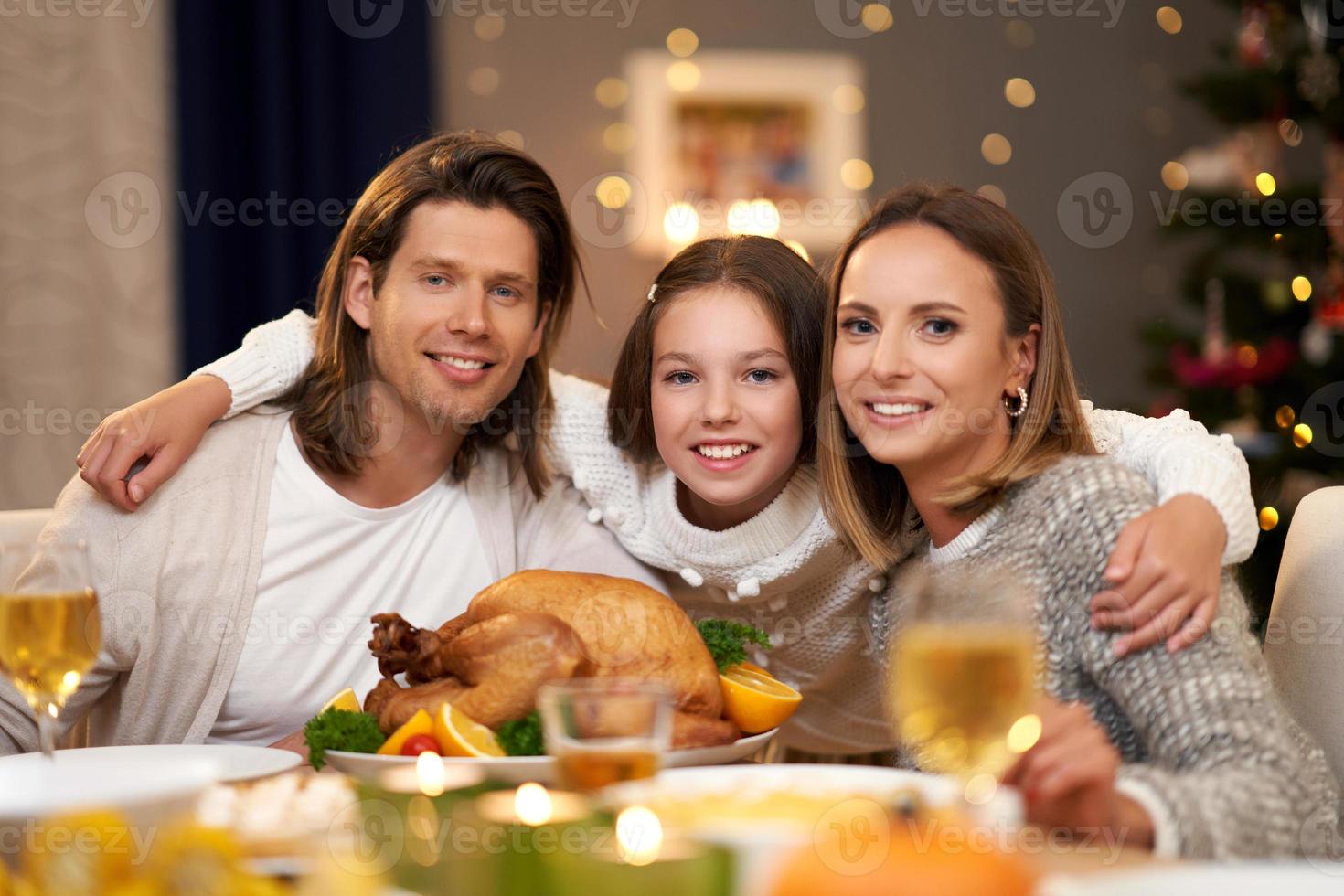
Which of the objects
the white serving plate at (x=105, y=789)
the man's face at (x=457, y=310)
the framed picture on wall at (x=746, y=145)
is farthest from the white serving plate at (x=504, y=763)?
the framed picture on wall at (x=746, y=145)

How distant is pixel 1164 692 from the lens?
1.25 m

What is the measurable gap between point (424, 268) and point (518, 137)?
9.30ft

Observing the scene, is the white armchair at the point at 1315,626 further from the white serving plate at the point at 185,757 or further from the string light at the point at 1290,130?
the string light at the point at 1290,130

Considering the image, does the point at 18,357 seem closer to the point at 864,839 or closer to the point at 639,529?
the point at 639,529

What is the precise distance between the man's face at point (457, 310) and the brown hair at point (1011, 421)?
1.80 feet

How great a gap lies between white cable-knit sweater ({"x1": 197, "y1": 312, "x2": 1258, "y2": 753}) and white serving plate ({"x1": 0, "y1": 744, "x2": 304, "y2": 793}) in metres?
0.89

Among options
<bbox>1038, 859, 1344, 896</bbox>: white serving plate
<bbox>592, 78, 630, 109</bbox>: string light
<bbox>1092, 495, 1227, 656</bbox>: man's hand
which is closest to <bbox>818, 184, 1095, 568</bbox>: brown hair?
<bbox>1092, 495, 1227, 656</bbox>: man's hand

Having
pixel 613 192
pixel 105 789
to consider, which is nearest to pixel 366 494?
pixel 105 789

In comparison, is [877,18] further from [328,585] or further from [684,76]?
[328,585]

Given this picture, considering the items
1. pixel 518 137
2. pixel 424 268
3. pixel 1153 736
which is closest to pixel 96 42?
pixel 518 137

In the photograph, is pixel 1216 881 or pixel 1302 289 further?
pixel 1302 289

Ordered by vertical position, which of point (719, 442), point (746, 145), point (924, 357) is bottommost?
point (719, 442)

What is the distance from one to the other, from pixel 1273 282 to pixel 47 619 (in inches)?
153

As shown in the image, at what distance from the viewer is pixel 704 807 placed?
783mm
